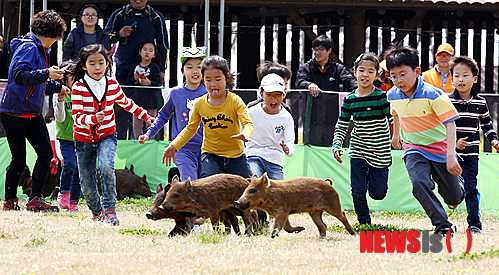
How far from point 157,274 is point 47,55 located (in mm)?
4731

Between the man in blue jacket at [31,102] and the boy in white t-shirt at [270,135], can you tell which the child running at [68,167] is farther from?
the boy in white t-shirt at [270,135]

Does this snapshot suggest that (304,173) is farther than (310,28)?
No

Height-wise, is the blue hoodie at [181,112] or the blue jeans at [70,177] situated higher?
the blue hoodie at [181,112]

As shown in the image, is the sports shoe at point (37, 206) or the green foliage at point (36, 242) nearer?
the green foliage at point (36, 242)

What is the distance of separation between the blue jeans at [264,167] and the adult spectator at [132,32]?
15.5 ft

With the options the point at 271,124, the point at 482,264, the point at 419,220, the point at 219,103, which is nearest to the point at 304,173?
the point at 419,220

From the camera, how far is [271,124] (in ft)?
20.7

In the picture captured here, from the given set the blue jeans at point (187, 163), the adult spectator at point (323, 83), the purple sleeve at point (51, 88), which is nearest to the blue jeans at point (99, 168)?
the blue jeans at point (187, 163)

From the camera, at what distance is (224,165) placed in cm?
590

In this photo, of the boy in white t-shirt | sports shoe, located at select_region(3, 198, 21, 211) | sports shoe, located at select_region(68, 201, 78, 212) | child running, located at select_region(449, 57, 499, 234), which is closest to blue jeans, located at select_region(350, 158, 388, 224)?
the boy in white t-shirt

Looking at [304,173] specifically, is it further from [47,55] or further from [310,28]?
[310,28]

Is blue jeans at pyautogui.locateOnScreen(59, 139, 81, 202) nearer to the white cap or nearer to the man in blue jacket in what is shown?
the man in blue jacket

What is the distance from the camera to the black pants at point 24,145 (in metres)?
7.37

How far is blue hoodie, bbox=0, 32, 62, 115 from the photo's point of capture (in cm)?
708
